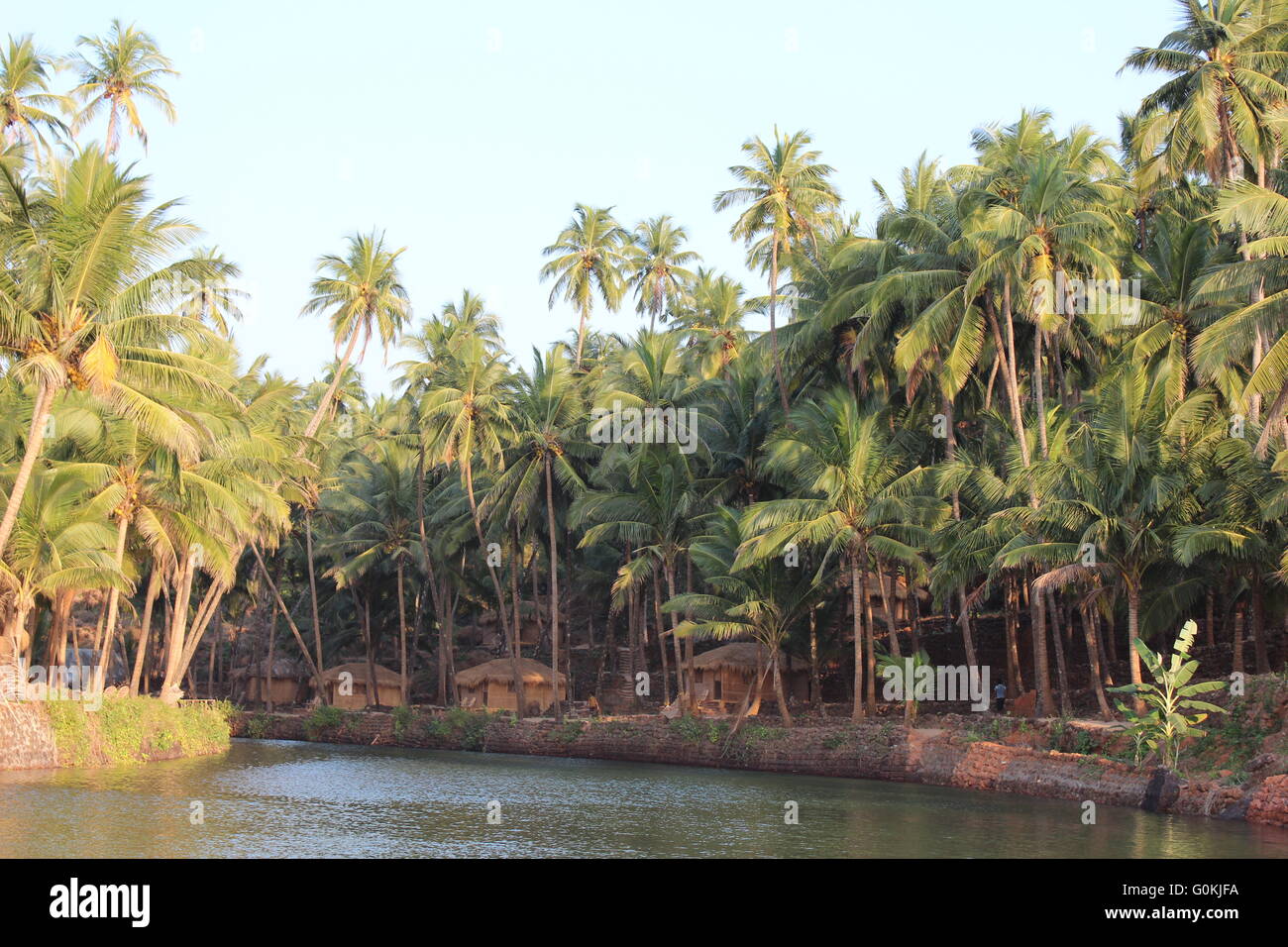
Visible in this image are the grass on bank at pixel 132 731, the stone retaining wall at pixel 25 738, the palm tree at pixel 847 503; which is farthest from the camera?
the palm tree at pixel 847 503

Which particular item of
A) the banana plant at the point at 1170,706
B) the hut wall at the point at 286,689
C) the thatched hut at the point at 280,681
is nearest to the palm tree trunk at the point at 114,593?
the banana plant at the point at 1170,706

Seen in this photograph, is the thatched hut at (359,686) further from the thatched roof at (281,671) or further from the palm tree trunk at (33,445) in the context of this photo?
the palm tree trunk at (33,445)

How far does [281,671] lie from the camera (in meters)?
54.6

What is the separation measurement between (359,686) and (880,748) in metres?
30.3

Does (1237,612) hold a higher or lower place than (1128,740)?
higher

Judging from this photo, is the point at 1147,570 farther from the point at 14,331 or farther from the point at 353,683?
the point at 353,683

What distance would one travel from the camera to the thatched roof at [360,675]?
167ft

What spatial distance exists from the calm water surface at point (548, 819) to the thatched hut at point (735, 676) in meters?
10.4

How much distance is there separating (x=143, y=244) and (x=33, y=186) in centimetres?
355

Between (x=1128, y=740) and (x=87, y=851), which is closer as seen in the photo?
(x=87, y=851)

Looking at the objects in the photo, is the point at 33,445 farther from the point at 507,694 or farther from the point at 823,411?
the point at 507,694

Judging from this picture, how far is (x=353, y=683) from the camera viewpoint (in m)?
51.8

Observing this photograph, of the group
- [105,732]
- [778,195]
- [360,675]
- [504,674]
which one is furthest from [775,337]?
[360,675]
